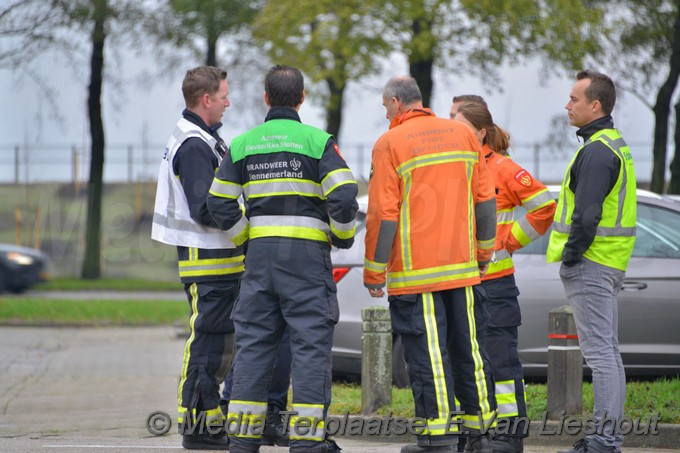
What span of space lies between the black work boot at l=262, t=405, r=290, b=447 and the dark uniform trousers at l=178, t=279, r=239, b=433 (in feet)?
1.24

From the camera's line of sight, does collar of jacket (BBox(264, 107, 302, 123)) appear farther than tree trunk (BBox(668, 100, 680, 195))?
No

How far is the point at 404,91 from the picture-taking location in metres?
5.90

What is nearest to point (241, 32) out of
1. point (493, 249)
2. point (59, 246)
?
point (59, 246)

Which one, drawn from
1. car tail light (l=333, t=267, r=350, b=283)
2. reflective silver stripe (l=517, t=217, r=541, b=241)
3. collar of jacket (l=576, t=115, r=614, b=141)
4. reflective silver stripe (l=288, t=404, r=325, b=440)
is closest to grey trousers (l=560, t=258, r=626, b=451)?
reflective silver stripe (l=517, t=217, r=541, b=241)

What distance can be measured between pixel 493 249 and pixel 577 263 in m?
0.47

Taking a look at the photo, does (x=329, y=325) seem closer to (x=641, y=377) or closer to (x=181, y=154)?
(x=181, y=154)

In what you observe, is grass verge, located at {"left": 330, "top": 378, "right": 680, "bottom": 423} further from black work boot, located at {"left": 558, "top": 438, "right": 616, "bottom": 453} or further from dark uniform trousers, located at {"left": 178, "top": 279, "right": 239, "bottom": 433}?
dark uniform trousers, located at {"left": 178, "top": 279, "right": 239, "bottom": 433}

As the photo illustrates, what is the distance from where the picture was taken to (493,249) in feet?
19.8

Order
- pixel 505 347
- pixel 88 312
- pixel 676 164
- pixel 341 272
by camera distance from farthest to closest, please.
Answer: pixel 88 312, pixel 676 164, pixel 341 272, pixel 505 347

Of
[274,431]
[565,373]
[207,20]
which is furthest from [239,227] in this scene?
[207,20]

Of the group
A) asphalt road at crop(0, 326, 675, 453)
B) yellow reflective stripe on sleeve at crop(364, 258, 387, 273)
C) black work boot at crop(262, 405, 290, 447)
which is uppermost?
yellow reflective stripe on sleeve at crop(364, 258, 387, 273)

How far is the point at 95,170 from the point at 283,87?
66.8ft

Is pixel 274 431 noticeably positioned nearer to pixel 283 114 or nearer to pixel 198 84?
pixel 283 114

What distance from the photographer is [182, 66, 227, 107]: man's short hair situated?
648 cm
